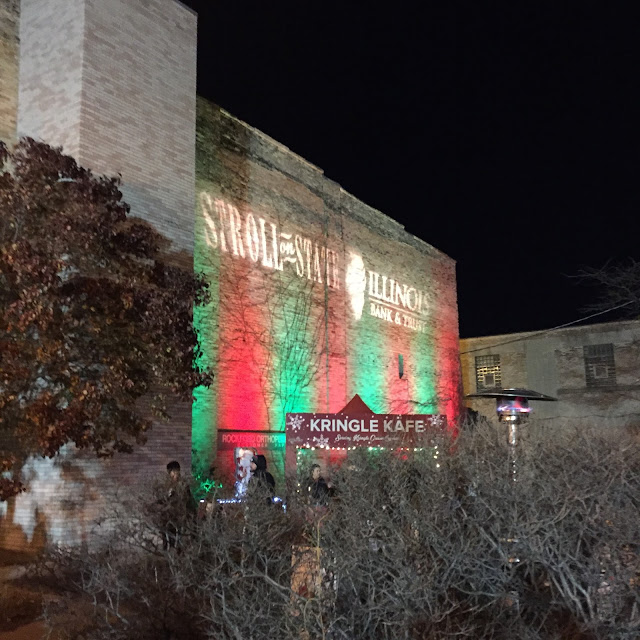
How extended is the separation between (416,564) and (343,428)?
807 centimetres

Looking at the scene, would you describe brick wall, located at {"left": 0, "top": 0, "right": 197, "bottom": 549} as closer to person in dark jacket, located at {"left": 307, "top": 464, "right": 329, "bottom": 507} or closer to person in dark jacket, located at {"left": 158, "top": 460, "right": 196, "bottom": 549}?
person in dark jacket, located at {"left": 158, "top": 460, "right": 196, "bottom": 549}

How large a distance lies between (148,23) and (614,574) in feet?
35.1

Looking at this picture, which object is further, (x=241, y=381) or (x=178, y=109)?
(x=241, y=381)

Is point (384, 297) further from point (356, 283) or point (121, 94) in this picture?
point (121, 94)

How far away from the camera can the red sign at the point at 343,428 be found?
42.1 feet

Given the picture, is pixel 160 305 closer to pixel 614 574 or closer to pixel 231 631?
pixel 231 631

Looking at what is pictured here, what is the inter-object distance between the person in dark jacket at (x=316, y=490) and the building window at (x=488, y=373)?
71.7 ft

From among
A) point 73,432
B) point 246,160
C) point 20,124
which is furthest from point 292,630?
point 246,160

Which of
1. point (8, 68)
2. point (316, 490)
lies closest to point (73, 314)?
point (316, 490)

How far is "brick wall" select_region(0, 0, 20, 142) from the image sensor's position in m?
11.0

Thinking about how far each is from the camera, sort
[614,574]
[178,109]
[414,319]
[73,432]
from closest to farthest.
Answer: [614,574]
[73,432]
[178,109]
[414,319]

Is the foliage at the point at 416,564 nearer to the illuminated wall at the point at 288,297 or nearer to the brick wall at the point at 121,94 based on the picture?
the brick wall at the point at 121,94

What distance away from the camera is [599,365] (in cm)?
2780

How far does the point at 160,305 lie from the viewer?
8.07 m
